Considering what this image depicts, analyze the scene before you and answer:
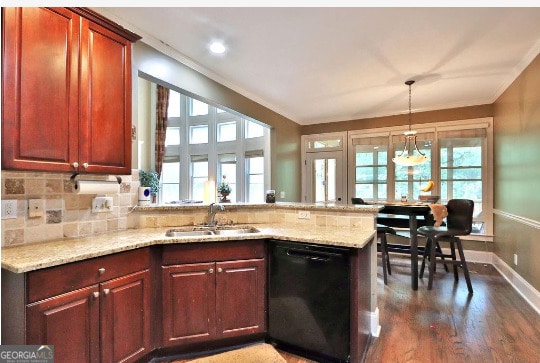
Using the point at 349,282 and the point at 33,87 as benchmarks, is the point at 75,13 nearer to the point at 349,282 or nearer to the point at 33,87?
the point at 33,87

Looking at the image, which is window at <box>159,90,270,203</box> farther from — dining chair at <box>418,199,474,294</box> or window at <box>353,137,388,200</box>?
dining chair at <box>418,199,474,294</box>

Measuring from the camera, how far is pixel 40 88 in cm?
150

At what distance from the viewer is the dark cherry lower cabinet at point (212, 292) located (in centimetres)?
193

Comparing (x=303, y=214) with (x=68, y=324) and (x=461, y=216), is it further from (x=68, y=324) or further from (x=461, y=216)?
(x=461, y=216)

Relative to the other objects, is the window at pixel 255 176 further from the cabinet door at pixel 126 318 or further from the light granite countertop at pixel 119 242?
the cabinet door at pixel 126 318

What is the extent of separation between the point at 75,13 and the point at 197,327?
2224 mm

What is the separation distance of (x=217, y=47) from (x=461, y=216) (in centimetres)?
336

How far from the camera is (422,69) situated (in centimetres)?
313

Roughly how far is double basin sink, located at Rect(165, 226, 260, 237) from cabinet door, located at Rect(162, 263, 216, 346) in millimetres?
406

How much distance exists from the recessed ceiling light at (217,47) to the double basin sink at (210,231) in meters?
1.72

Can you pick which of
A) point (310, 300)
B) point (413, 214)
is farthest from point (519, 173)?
point (310, 300)

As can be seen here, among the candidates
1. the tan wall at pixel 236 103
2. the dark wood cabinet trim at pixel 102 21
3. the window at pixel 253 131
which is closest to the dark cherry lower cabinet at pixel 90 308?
the tan wall at pixel 236 103

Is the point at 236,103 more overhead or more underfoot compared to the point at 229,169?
more overhead

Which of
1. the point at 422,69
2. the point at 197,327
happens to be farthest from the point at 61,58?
the point at 422,69
